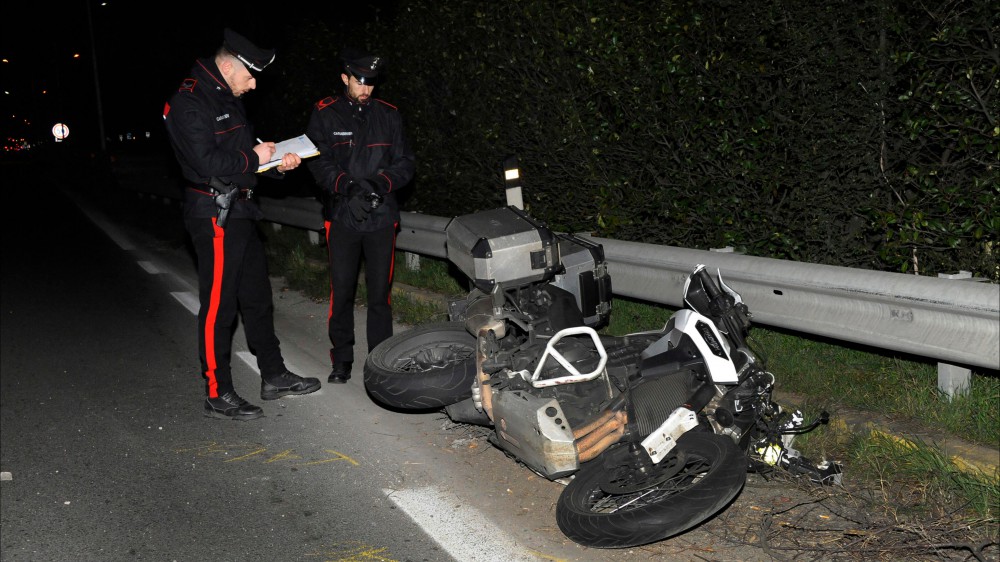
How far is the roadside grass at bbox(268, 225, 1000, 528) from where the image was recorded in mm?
3945

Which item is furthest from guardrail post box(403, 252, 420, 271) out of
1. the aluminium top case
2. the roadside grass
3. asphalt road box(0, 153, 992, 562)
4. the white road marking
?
the white road marking

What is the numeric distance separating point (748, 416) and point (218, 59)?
3.68 m

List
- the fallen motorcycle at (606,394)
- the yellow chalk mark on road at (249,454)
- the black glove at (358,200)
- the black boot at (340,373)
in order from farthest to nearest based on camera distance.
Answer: the black boot at (340,373) → the black glove at (358,200) → the yellow chalk mark on road at (249,454) → the fallen motorcycle at (606,394)

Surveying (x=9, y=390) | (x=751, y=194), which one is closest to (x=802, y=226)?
(x=751, y=194)

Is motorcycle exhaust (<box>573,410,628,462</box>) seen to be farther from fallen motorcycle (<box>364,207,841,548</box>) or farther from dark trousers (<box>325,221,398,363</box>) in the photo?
dark trousers (<box>325,221,398,363</box>)

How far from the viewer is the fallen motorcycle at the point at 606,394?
12.3 ft

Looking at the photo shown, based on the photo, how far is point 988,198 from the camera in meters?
4.33

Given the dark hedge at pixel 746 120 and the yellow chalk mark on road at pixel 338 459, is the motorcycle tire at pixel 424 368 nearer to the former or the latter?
the yellow chalk mark on road at pixel 338 459

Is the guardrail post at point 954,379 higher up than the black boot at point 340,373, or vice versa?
the guardrail post at point 954,379

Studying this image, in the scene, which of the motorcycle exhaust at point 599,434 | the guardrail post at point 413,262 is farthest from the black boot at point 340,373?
the motorcycle exhaust at point 599,434

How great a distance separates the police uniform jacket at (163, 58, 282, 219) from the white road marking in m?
2.17

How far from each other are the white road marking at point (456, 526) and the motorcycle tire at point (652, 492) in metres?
0.29

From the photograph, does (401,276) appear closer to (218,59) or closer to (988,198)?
(218,59)

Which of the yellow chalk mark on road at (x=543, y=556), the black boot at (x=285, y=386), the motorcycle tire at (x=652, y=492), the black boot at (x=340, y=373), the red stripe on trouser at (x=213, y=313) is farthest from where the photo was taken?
the black boot at (x=340, y=373)
